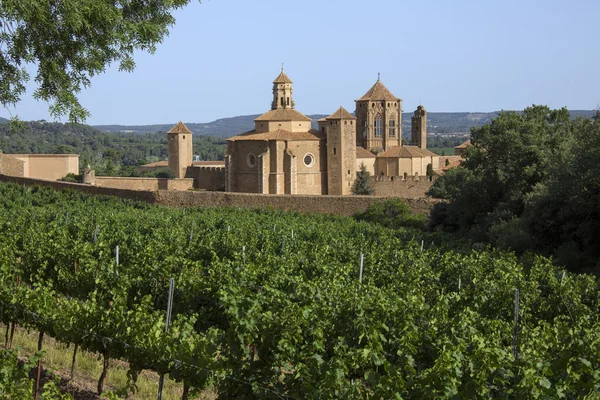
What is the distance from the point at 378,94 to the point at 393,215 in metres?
32.8

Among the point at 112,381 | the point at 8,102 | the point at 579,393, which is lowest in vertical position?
the point at 112,381

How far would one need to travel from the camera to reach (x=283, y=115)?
51.9 meters

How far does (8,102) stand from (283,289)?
433 cm

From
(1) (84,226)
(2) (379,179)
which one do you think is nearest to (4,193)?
(1) (84,226)

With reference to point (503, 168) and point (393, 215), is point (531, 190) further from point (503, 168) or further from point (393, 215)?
point (393, 215)

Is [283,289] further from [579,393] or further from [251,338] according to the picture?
[579,393]

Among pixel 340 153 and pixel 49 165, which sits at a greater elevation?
pixel 340 153

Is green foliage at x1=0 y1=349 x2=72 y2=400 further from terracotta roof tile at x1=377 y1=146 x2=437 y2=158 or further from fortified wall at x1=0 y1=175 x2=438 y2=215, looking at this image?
terracotta roof tile at x1=377 y1=146 x2=437 y2=158

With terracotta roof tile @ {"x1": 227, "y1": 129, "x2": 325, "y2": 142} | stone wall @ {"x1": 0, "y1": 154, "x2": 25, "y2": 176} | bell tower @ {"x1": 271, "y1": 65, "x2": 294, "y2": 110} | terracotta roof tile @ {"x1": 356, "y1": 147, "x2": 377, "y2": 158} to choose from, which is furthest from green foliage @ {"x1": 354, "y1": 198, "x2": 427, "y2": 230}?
bell tower @ {"x1": 271, "y1": 65, "x2": 294, "y2": 110}

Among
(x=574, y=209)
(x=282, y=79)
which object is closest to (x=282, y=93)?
(x=282, y=79)

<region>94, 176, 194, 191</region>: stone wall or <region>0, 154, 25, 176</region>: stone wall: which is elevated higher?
<region>0, 154, 25, 176</region>: stone wall

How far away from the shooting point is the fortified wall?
3356cm

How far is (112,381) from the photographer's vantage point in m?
9.96

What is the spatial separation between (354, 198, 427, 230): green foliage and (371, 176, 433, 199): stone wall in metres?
16.9
